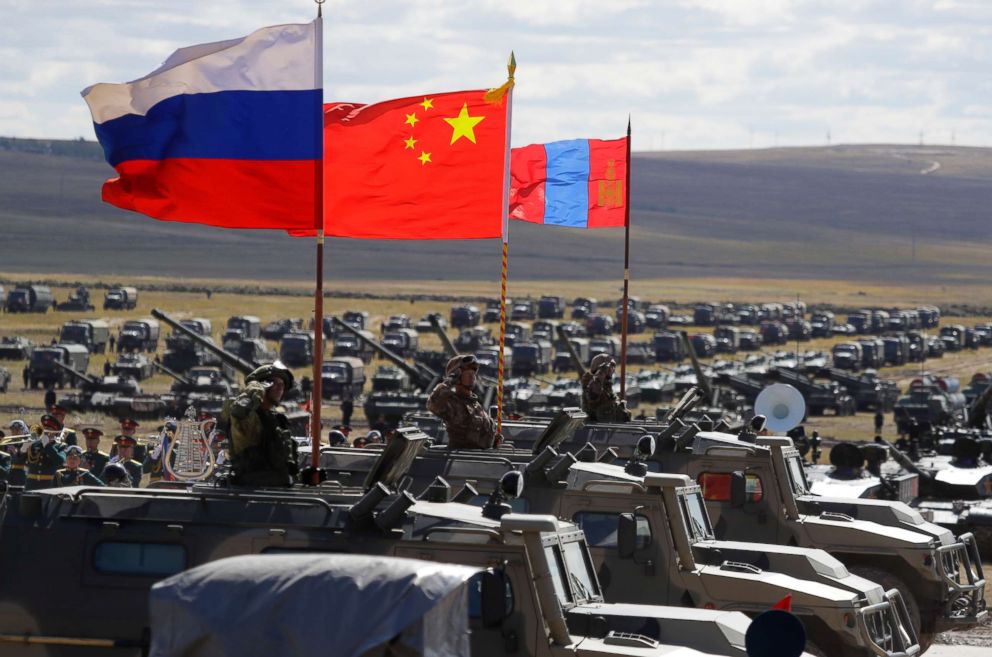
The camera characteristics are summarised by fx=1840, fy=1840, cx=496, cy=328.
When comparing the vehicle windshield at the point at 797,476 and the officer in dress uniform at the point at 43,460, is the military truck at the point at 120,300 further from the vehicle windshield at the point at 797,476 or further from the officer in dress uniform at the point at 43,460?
the vehicle windshield at the point at 797,476

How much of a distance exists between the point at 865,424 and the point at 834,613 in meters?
44.9

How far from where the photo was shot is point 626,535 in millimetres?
12859

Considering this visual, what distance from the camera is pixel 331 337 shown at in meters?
86.9

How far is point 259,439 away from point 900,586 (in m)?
7.31

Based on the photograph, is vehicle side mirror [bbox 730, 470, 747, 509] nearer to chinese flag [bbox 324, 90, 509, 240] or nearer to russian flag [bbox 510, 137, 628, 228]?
chinese flag [bbox 324, 90, 509, 240]

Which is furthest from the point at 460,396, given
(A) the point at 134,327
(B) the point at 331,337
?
(B) the point at 331,337

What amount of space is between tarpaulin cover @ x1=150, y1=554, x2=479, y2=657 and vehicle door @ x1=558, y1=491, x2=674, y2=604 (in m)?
5.58

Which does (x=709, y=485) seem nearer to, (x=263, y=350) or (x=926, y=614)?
(x=926, y=614)

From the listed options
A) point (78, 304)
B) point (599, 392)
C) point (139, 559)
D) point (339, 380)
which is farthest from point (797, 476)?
point (78, 304)

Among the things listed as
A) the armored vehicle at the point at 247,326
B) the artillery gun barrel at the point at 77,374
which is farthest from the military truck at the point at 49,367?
the armored vehicle at the point at 247,326

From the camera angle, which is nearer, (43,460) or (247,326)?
(43,460)

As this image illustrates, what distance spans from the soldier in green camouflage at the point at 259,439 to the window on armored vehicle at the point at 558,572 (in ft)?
6.19

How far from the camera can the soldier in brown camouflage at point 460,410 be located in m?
15.3

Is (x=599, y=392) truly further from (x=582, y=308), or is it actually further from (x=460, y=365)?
(x=582, y=308)
